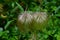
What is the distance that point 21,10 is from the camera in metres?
2.94

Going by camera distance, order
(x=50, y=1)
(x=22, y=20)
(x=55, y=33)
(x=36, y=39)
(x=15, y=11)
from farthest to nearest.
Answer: (x=50, y=1)
(x=15, y=11)
(x=55, y=33)
(x=36, y=39)
(x=22, y=20)

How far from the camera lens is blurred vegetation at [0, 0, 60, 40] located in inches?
110

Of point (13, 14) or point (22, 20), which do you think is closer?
point (22, 20)

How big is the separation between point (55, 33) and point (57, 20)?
0.68 feet

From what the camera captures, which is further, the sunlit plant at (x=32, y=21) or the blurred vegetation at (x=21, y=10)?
the blurred vegetation at (x=21, y=10)

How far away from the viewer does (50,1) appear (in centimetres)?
325

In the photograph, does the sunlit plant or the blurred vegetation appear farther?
the blurred vegetation

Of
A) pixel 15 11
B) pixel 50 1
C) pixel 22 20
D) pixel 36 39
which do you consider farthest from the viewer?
pixel 50 1

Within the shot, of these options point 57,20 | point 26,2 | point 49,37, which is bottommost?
point 49,37

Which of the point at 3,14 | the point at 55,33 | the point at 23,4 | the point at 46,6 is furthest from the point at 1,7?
the point at 55,33

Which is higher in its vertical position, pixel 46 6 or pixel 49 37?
pixel 46 6

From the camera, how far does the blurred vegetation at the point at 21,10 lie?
281 cm

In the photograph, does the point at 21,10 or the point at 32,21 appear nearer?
the point at 32,21

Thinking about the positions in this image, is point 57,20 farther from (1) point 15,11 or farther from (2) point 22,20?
(2) point 22,20
